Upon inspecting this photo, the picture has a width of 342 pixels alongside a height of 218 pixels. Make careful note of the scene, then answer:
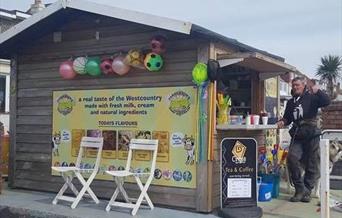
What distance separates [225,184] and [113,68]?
2.31 metres

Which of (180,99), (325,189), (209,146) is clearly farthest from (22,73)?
(325,189)

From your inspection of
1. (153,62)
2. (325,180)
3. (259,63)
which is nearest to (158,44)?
(153,62)

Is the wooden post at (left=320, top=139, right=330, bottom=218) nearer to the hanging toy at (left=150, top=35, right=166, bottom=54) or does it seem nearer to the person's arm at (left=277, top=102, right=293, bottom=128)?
the person's arm at (left=277, top=102, right=293, bottom=128)

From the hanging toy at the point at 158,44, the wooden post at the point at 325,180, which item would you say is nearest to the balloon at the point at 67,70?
the hanging toy at the point at 158,44

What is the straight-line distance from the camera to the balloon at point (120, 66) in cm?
688

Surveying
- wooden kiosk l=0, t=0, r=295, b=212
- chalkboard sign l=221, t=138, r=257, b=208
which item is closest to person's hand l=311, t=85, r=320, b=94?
wooden kiosk l=0, t=0, r=295, b=212

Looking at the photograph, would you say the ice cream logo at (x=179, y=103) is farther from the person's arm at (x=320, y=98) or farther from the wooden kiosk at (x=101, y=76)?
the person's arm at (x=320, y=98)

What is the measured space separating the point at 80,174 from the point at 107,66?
1592 mm

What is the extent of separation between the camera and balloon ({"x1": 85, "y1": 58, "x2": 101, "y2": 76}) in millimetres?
7148

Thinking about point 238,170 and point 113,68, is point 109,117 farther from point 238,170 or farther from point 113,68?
point 238,170

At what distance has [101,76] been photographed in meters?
7.32

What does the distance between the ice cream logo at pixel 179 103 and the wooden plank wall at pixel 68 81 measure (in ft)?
0.52

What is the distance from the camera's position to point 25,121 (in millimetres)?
8133

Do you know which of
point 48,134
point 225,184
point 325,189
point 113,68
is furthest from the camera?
point 48,134
